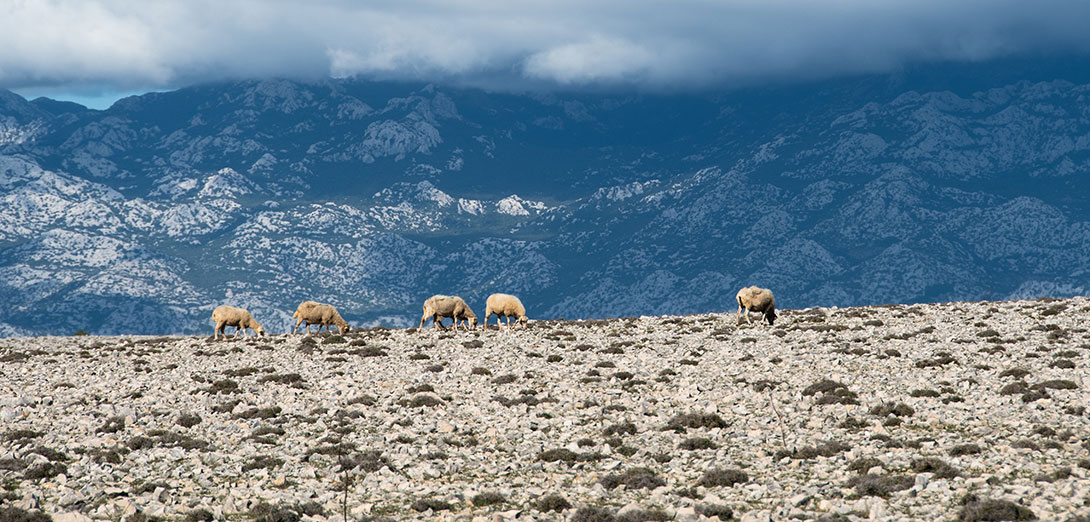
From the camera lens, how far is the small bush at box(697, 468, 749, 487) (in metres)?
22.0

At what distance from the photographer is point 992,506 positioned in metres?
18.4

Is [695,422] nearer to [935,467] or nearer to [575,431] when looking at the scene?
[575,431]

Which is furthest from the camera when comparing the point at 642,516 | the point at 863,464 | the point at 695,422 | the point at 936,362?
the point at 936,362

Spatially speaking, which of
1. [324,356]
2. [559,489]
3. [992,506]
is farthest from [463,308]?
[992,506]

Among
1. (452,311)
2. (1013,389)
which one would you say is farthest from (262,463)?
(452,311)

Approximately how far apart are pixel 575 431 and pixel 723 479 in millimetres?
6555

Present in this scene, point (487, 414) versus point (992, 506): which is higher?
point (487, 414)

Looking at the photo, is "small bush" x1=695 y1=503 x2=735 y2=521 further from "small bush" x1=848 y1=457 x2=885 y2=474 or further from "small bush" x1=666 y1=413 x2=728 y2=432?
"small bush" x1=666 y1=413 x2=728 y2=432

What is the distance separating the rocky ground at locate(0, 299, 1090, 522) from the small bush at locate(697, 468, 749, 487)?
5cm

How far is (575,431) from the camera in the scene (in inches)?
Result: 1094

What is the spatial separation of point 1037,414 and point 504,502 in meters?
15.3

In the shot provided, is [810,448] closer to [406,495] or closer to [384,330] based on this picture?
[406,495]

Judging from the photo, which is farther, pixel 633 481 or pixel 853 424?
pixel 853 424

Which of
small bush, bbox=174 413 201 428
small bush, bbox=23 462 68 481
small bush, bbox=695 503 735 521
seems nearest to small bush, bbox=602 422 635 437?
small bush, bbox=695 503 735 521
